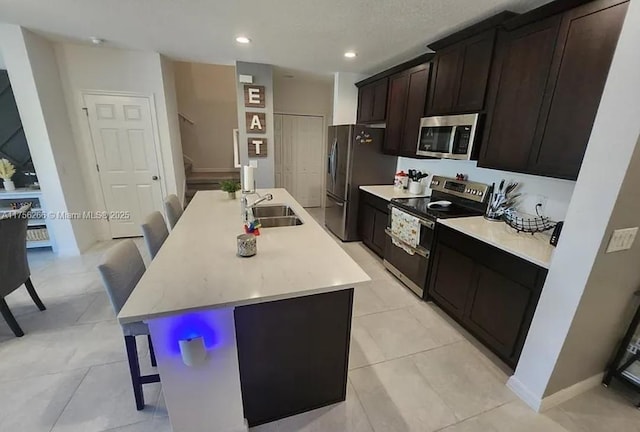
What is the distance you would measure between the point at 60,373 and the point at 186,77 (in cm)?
577

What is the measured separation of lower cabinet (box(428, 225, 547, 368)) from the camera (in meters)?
1.71

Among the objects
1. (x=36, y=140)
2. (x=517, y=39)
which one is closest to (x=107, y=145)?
(x=36, y=140)

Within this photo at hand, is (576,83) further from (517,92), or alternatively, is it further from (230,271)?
(230,271)

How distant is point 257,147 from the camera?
414 centimetres

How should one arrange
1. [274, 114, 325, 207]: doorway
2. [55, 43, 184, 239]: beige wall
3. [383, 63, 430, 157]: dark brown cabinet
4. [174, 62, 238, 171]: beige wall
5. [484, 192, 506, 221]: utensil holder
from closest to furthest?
[484, 192, 506, 221]: utensil holder < [383, 63, 430, 157]: dark brown cabinet < [55, 43, 184, 239]: beige wall < [274, 114, 325, 207]: doorway < [174, 62, 238, 171]: beige wall

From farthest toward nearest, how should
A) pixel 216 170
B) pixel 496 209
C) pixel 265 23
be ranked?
pixel 216 170, pixel 265 23, pixel 496 209

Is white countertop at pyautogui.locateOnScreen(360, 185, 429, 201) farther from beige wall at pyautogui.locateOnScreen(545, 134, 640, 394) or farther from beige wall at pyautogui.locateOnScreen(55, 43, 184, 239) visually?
beige wall at pyautogui.locateOnScreen(55, 43, 184, 239)

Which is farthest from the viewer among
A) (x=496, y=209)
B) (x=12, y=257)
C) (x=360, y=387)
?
(x=496, y=209)

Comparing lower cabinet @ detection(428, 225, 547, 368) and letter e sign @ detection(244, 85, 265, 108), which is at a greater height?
letter e sign @ detection(244, 85, 265, 108)

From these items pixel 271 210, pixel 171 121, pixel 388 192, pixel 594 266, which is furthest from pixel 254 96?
pixel 594 266

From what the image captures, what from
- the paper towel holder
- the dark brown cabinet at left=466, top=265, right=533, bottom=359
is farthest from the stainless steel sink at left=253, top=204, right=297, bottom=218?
the dark brown cabinet at left=466, top=265, right=533, bottom=359

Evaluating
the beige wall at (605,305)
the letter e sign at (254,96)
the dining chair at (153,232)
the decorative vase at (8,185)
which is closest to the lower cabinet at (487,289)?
the beige wall at (605,305)

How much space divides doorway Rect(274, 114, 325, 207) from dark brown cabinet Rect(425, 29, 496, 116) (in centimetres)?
312

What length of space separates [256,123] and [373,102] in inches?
69.2
